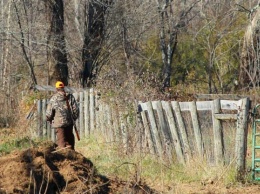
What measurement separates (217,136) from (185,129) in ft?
3.06

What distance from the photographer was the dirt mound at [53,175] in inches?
310

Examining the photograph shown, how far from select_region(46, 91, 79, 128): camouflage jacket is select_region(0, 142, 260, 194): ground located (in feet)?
10.4

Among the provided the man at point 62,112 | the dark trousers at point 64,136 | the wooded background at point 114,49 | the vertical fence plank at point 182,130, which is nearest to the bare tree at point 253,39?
the wooded background at point 114,49

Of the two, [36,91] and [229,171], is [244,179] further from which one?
[36,91]

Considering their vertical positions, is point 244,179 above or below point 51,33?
below

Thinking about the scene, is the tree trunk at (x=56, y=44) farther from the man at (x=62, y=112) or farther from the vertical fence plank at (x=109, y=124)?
the man at (x=62, y=112)

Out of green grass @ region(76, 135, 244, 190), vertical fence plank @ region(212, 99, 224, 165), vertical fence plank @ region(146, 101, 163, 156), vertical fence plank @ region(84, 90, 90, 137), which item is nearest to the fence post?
vertical fence plank @ region(84, 90, 90, 137)

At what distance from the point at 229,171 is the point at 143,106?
3.03 meters

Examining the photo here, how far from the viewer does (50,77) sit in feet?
72.7

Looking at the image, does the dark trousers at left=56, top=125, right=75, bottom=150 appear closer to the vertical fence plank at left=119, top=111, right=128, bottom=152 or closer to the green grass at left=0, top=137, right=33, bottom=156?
the vertical fence plank at left=119, top=111, right=128, bottom=152

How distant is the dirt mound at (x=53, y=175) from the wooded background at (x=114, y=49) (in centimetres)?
473

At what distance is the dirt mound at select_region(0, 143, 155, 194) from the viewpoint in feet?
25.9

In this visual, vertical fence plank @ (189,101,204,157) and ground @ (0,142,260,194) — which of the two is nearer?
ground @ (0,142,260,194)

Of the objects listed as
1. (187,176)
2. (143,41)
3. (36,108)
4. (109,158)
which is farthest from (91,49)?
(187,176)
